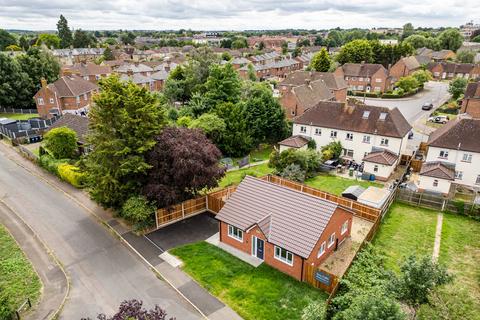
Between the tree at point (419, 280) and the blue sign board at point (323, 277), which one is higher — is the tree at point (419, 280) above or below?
above

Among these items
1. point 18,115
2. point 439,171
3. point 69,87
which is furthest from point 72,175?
point 18,115

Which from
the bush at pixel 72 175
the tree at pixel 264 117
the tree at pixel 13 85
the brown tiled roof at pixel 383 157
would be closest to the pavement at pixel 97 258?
the bush at pixel 72 175

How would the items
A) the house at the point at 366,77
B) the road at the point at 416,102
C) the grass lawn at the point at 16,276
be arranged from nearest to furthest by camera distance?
the grass lawn at the point at 16,276 → the road at the point at 416,102 → the house at the point at 366,77

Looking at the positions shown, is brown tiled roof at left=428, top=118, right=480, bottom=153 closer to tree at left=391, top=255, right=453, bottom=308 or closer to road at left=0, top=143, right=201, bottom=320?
tree at left=391, top=255, right=453, bottom=308

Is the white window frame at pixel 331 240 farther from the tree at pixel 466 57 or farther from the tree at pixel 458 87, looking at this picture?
the tree at pixel 466 57

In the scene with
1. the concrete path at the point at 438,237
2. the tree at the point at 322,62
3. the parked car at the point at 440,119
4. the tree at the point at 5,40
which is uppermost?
the tree at the point at 5,40

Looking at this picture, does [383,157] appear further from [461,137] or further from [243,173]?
[243,173]

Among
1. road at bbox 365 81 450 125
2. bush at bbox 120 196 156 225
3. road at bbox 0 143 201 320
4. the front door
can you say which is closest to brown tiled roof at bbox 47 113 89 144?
road at bbox 0 143 201 320
